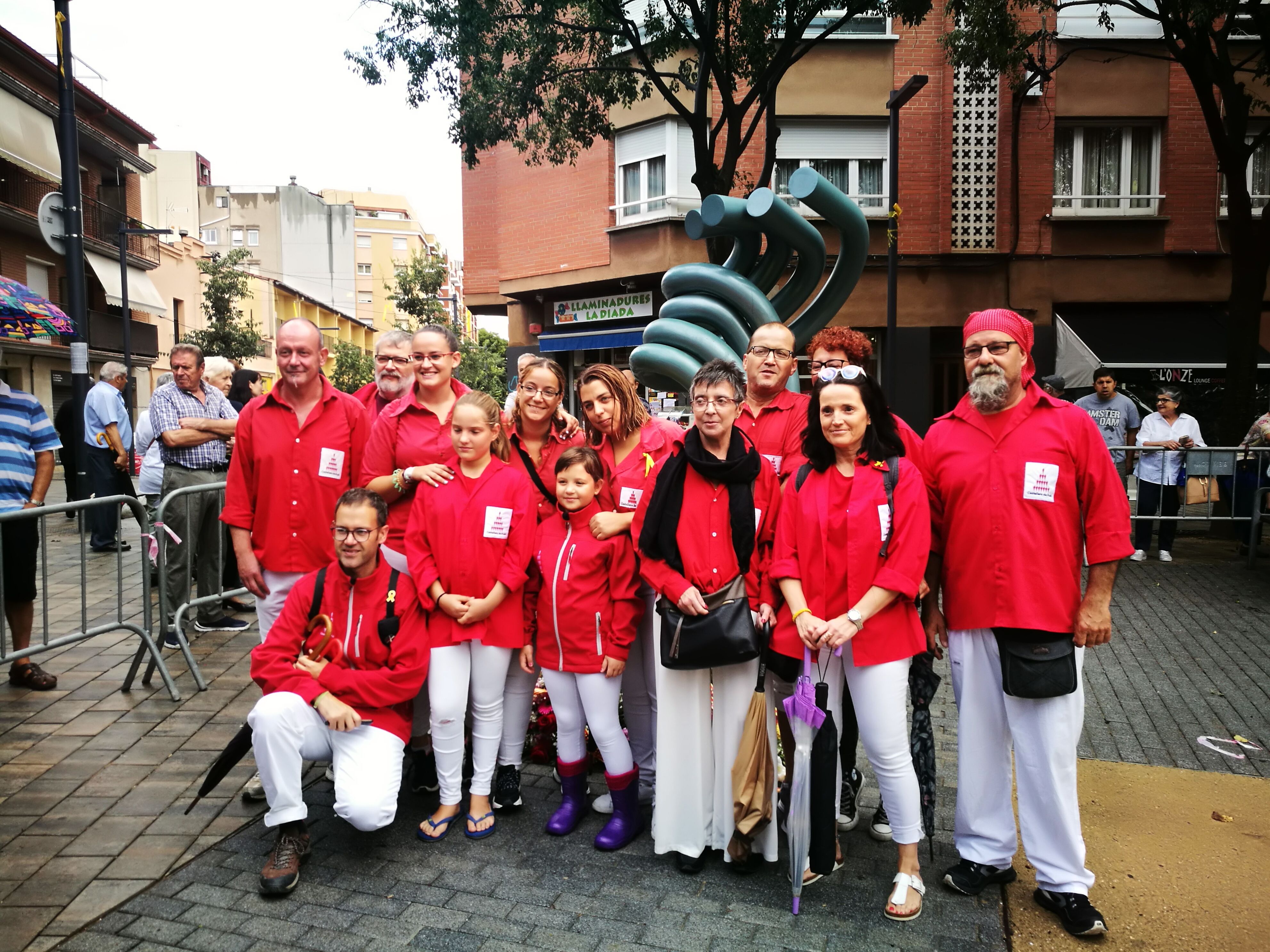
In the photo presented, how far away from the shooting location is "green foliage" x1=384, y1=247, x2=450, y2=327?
33938 mm

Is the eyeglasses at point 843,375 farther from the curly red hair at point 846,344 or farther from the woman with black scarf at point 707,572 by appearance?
the curly red hair at point 846,344

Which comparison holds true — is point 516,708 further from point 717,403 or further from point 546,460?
point 717,403

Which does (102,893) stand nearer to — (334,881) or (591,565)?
(334,881)

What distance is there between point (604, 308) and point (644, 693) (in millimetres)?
16582

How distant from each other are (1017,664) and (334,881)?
105 inches

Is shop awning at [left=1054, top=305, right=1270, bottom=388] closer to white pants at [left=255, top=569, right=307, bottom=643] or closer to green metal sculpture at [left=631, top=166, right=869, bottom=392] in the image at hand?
green metal sculpture at [left=631, top=166, right=869, bottom=392]

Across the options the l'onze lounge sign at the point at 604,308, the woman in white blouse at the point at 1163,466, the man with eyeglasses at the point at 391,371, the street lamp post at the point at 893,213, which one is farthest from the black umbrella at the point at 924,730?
the l'onze lounge sign at the point at 604,308

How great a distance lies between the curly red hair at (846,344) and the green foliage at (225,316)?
34.1 metres

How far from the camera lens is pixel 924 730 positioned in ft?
11.8

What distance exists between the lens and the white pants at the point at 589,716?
3902 millimetres

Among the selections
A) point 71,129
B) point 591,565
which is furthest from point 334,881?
point 71,129

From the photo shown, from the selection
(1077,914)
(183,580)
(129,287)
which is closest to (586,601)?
(1077,914)

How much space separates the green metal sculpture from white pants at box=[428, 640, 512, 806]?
311 cm

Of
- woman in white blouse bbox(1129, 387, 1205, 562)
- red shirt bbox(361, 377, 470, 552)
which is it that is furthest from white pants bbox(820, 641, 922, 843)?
woman in white blouse bbox(1129, 387, 1205, 562)
